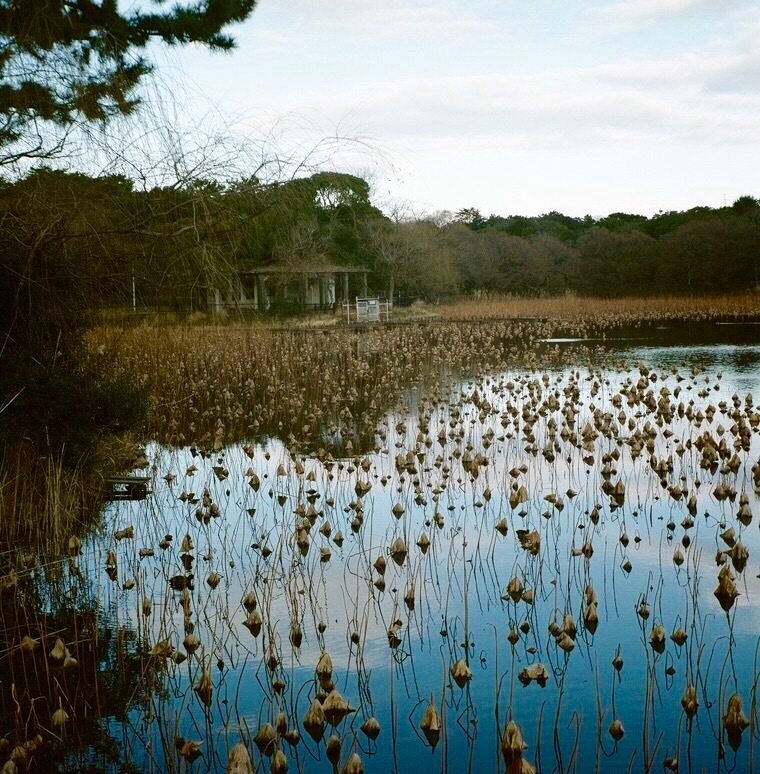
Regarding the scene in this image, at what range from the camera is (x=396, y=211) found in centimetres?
5522

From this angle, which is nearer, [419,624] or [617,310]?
[419,624]

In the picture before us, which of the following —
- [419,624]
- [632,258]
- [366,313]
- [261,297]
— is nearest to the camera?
[419,624]

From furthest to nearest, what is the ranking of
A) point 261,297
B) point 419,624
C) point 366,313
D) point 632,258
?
point 632,258, point 261,297, point 366,313, point 419,624

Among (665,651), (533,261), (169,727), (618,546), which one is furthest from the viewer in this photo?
(533,261)

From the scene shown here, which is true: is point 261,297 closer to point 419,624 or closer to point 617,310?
point 617,310

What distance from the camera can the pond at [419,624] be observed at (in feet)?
12.4

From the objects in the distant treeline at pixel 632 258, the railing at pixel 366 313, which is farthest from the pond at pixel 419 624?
the distant treeline at pixel 632 258

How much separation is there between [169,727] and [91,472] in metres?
4.12

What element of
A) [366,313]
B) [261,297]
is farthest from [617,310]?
[261,297]

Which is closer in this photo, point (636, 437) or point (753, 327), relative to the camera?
point (636, 437)

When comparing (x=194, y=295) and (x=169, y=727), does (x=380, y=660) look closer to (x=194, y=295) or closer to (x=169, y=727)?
(x=169, y=727)

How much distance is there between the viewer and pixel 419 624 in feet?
16.4

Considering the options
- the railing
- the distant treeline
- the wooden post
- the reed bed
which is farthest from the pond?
the distant treeline

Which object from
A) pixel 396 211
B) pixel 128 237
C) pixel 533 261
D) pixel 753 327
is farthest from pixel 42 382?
pixel 533 261
